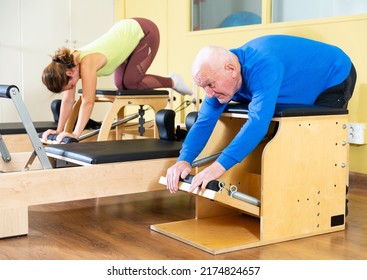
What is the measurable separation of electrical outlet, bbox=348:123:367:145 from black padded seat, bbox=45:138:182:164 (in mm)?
1308

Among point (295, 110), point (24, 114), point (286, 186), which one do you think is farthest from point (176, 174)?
point (24, 114)

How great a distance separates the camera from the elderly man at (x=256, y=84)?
2398 mm

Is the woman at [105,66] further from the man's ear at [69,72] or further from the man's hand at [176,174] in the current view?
the man's hand at [176,174]

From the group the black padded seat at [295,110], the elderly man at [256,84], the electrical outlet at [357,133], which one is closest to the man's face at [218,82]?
the elderly man at [256,84]

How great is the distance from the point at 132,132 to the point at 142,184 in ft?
6.04

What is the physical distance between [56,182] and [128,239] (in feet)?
1.32

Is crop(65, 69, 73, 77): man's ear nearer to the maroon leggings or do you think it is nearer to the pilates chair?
the pilates chair

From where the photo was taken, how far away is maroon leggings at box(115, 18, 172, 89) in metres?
4.24

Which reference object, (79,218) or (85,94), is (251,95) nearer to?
(79,218)

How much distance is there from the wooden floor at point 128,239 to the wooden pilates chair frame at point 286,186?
0.19 feet

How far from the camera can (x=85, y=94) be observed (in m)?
3.75

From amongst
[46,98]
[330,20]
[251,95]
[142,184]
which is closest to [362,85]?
[330,20]

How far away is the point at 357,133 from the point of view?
12.7ft

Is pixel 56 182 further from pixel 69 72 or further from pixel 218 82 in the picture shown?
pixel 69 72
